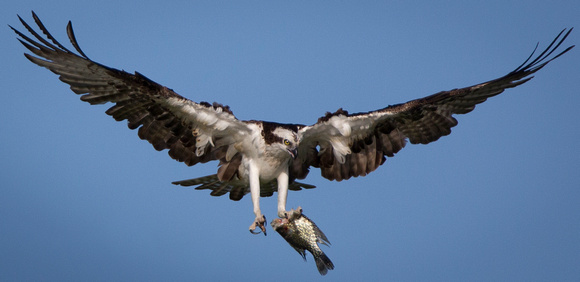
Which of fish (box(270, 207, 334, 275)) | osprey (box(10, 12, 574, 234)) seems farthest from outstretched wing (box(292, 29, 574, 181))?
fish (box(270, 207, 334, 275))

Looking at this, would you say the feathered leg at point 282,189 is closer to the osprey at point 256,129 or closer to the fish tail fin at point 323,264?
the osprey at point 256,129

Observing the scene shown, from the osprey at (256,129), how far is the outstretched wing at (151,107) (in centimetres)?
1

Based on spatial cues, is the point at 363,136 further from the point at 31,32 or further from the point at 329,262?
the point at 31,32

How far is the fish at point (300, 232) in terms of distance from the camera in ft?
41.0

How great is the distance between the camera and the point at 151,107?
526 inches

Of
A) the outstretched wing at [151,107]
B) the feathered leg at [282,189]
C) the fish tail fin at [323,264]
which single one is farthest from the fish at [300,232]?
the outstretched wing at [151,107]

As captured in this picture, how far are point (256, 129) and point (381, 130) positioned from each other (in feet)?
7.22

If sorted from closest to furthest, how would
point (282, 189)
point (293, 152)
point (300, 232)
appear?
1. point (300, 232)
2. point (293, 152)
3. point (282, 189)

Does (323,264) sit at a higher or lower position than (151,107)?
lower

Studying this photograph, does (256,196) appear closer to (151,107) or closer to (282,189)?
(282,189)

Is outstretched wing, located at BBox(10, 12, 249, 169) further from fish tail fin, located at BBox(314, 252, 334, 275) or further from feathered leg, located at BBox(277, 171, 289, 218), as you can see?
fish tail fin, located at BBox(314, 252, 334, 275)

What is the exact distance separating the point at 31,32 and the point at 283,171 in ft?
14.2

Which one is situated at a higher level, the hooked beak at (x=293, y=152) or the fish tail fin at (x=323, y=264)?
the hooked beak at (x=293, y=152)

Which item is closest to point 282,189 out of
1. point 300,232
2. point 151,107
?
point 300,232
